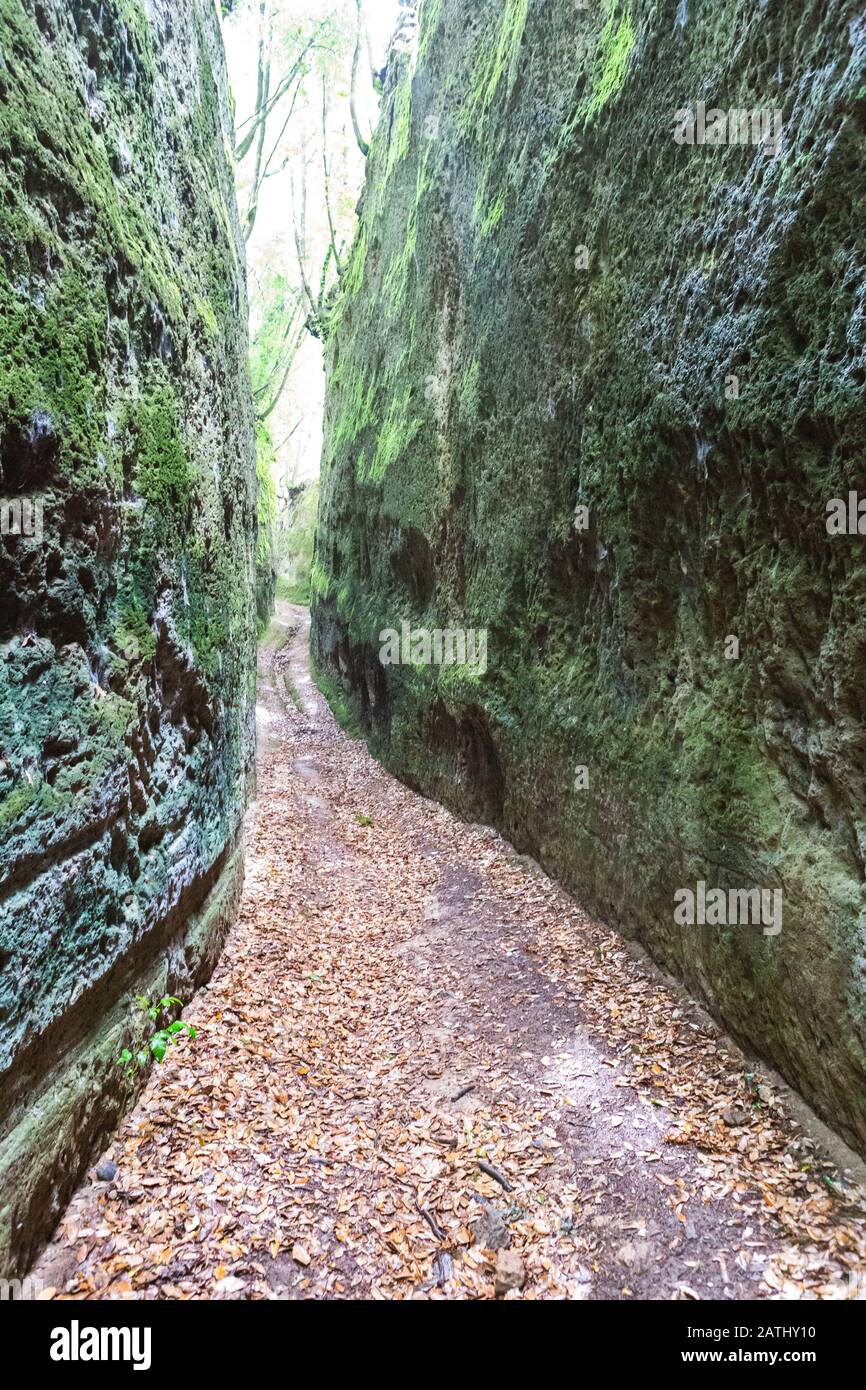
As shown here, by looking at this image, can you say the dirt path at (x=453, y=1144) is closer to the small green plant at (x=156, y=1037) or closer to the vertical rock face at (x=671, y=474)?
the small green plant at (x=156, y=1037)

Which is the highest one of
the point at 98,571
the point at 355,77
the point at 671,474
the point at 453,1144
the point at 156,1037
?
the point at 355,77

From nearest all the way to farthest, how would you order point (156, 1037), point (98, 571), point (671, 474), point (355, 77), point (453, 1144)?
point (98, 571), point (453, 1144), point (156, 1037), point (671, 474), point (355, 77)

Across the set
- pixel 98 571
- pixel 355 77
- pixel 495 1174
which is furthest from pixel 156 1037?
pixel 355 77

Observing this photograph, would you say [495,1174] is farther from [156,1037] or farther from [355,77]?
[355,77]

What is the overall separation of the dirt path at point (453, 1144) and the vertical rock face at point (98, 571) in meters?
0.59

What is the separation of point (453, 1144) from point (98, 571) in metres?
4.80

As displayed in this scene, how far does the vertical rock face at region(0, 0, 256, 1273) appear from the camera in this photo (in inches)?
156

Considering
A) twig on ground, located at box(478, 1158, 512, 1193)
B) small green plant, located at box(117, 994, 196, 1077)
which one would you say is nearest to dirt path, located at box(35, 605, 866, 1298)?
twig on ground, located at box(478, 1158, 512, 1193)

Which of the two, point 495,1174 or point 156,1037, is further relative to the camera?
point 156,1037

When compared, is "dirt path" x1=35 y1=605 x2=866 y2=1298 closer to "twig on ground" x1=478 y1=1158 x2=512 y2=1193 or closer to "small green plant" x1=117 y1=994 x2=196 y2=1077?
"twig on ground" x1=478 y1=1158 x2=512 y2=1193

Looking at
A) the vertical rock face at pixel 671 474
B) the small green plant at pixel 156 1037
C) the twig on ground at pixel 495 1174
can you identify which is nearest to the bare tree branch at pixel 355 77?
the vertical rock face at pixel 671 474

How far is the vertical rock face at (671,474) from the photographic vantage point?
477cm

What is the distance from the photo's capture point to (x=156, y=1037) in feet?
18.9

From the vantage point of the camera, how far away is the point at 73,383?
4535 mm
